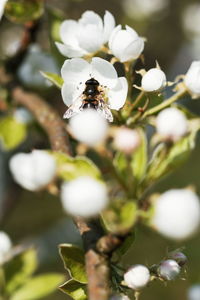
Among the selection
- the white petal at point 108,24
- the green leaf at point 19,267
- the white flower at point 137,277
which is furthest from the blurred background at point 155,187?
the white flower at point 137,277

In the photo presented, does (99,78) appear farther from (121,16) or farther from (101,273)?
(121,16)

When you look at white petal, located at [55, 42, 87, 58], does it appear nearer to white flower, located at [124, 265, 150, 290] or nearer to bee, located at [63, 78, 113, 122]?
bee, located at [63, 78, 113, 122]

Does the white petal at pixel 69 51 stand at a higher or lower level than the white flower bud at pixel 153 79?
higher

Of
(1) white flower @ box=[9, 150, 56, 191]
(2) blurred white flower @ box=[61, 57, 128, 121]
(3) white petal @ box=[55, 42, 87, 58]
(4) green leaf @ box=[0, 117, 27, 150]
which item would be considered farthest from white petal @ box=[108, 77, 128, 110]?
(4) green leaf @ box=[0, 117, 27, 150]

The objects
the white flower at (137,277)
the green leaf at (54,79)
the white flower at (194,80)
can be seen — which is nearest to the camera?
the white flower at (137,277)

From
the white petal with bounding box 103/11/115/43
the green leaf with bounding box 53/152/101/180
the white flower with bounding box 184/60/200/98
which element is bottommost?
the green leaf with bounding box 53/152/101/180

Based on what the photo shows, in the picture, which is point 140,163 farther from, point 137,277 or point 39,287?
point 39,287

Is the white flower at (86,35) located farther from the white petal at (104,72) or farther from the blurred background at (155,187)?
the blurred background at (155,187)
